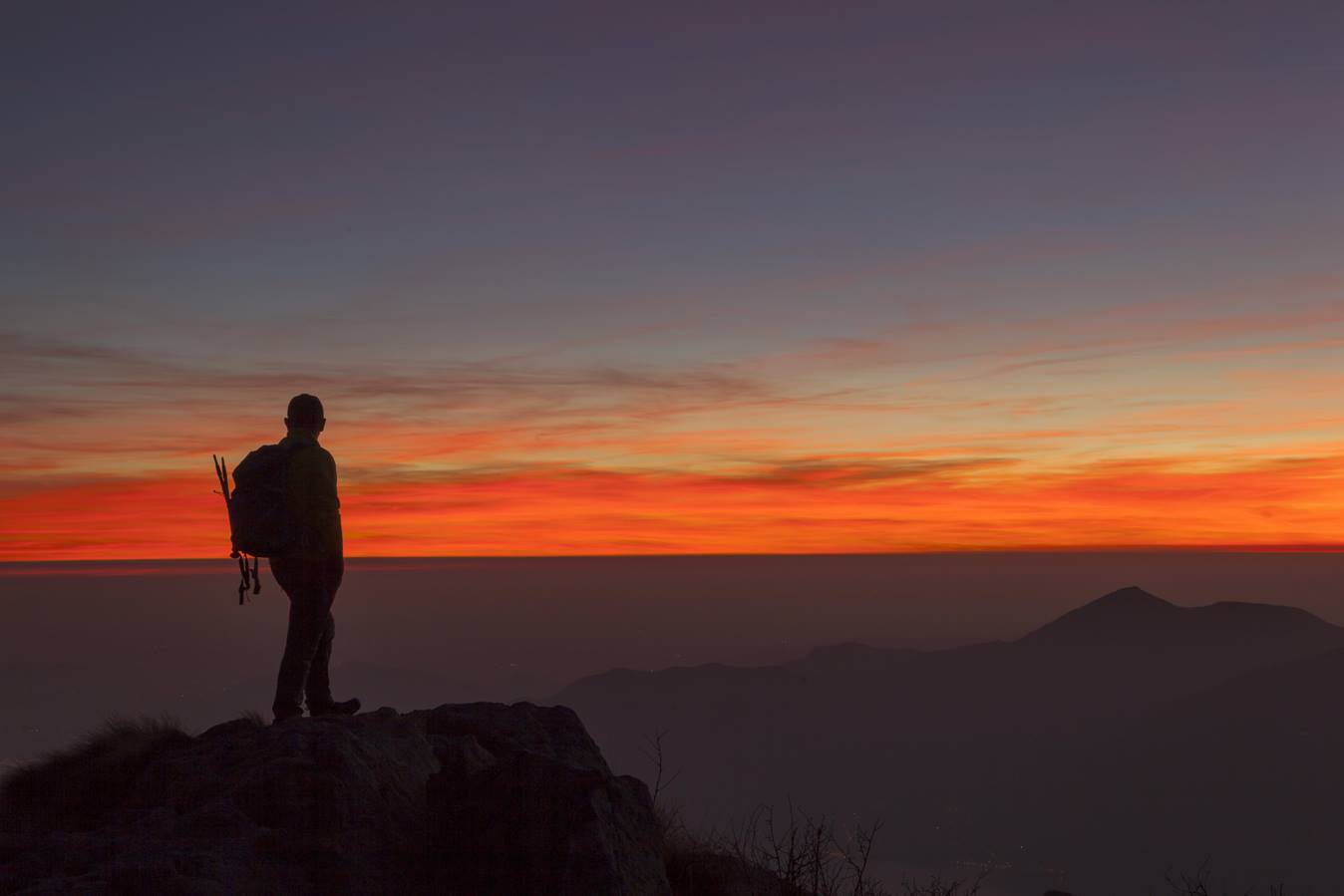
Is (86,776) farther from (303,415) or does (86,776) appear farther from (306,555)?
(303,415)

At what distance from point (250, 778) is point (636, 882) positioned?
2.57 metres

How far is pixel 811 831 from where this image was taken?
7.89 meters

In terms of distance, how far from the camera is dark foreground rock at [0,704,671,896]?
16.9ft

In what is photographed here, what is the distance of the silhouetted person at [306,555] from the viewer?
8914 millimetres

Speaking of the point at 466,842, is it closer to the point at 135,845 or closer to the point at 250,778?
the point at 250,778

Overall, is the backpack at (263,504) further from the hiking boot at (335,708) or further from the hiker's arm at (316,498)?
the hiking boot at (335,708)

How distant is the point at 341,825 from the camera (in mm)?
5910

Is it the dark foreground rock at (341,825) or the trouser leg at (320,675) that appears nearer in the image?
the dark foreground rock at (341,825)

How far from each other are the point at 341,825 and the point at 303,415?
15.0ft

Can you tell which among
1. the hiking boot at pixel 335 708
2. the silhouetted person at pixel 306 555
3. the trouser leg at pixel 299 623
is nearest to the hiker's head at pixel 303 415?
the silhouetted person at pixel 306 555

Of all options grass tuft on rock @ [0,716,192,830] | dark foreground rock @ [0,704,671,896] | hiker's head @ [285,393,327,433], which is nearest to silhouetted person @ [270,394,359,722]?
hiker's head @ [285,393,327,433]

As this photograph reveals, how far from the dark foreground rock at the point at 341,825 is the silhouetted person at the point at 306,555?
1.56 metres

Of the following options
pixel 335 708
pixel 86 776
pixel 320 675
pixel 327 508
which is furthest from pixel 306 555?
pixel 86 776

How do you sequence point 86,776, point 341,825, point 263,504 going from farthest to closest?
point 263,504 < point 86,776 < point 341,825
